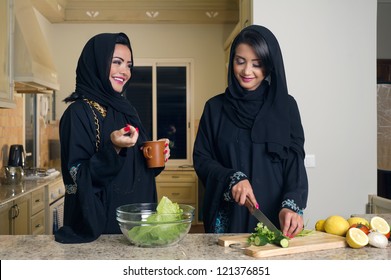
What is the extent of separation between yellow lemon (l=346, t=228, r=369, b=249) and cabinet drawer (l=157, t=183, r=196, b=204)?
16.5 feet

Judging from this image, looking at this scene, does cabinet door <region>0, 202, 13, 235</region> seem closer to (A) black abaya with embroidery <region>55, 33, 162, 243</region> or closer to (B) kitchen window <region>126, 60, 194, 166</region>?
(A) black abaya with embroidery <region>55, 33, 162, 243</region>

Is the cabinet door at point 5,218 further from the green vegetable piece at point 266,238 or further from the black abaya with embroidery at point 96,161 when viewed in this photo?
the green vegetable piece at point 266,238

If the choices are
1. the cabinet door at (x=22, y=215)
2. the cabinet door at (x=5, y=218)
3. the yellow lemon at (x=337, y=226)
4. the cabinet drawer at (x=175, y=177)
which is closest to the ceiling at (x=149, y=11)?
the cabinet drawer at (x=175, y=177)

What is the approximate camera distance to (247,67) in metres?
1.89

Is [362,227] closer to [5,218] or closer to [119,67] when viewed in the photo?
[119,67]

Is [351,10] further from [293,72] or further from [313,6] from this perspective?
[293,72]

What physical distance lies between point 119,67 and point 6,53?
2.24 metres

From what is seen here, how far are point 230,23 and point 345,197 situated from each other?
3.76 m

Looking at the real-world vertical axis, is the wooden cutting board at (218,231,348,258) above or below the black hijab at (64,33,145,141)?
below

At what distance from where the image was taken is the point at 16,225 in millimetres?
3697

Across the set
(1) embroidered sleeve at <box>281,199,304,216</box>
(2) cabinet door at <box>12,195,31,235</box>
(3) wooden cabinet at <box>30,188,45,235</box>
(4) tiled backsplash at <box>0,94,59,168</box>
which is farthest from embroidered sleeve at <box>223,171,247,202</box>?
(4) tiled backsplash at <box>0,94,59,168</box>

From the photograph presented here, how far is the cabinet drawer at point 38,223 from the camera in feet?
13.6

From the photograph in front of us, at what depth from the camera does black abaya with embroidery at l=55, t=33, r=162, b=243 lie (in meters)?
1.57
